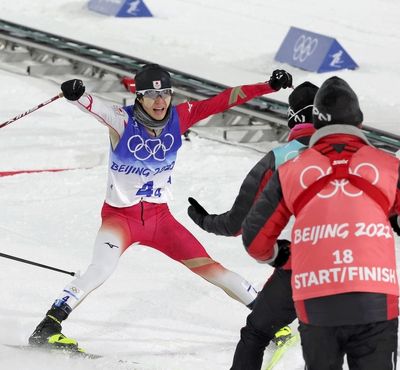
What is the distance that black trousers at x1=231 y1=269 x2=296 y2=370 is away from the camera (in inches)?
195

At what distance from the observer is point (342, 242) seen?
390 centimetres

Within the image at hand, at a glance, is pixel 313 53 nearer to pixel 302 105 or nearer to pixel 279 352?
pixel 279 352

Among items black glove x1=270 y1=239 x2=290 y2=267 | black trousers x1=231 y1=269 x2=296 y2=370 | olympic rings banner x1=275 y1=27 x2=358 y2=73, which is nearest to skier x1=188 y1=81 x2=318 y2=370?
black trousers x1=231 y1=269 x2=296 y2=370

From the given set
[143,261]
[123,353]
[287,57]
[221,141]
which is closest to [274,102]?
[221,141]

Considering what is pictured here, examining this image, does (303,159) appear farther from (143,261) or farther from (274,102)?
(274,102)

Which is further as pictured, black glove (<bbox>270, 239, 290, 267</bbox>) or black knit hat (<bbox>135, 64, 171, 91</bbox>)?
black knit hat (<bbox>135, 64, 171, 91</bbox>)

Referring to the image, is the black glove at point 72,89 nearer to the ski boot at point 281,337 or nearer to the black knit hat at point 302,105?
the black knit hat at point 302,105

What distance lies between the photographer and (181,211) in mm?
9781

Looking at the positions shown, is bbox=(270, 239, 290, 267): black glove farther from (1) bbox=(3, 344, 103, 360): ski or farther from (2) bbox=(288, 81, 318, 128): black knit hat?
(1) bbox=(3, 344, 103, 360): ski

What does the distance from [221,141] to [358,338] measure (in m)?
8.47

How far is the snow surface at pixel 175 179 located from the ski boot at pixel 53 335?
141 mm

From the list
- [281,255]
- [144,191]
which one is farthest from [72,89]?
[281,255]

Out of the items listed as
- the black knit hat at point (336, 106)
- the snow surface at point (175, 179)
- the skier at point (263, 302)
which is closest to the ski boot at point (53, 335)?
the snow surface at point (175, 179)

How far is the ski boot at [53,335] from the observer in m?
6.27
